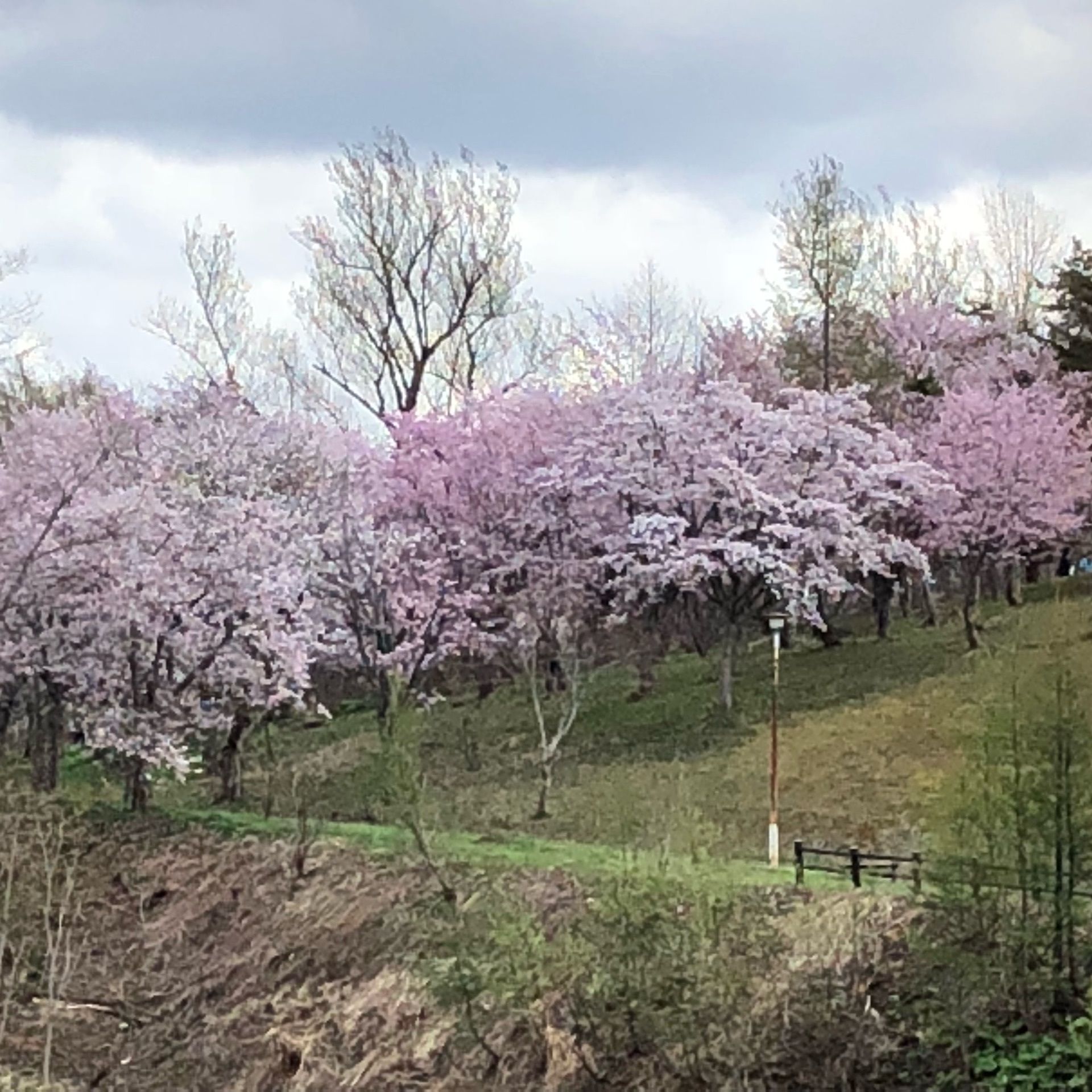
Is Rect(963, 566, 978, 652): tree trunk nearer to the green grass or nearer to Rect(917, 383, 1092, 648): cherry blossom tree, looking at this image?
Rect(917, 383, 1092, 648): cherry blossom tree

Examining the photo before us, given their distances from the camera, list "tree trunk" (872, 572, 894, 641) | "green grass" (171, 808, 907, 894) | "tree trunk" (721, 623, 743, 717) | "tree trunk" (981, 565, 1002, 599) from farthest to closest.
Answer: "tree trunk" (981, 565, 1002, 599) → "tree trunk" (872, 572, 894, 641) → "tree trunk" (721, 623, 743, 717) → "green grass" (171, 808, 907, 894)

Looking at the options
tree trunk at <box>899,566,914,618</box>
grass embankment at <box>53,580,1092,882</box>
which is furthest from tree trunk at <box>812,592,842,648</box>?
tree trunk at <box>899,566,914,618</box>

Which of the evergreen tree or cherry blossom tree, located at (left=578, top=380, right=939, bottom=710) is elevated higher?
the evergreen tree

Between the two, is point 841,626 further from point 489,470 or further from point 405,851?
point 405,851

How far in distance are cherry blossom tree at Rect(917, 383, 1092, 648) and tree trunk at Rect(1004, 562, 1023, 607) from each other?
10.7 ft

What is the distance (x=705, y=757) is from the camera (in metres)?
22.9

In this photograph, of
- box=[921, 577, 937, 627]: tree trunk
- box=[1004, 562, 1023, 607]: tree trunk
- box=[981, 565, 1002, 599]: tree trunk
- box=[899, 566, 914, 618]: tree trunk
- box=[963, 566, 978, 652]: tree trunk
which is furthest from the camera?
box=[981, 565, 1002, 599]: tree trunk

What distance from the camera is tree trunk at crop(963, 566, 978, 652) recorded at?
1058 inches

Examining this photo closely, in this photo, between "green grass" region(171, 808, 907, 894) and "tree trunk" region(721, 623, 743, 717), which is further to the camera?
"tree trunk" region(721, 623, 743, 717)

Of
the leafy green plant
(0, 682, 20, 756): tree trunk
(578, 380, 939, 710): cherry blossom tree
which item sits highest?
(578, 380, 939, 710): cherry blossom tree

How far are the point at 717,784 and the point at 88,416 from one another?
1081 cm

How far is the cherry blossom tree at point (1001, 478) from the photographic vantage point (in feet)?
93.7

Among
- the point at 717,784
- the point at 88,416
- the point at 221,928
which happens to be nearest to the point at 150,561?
the point at 88,416

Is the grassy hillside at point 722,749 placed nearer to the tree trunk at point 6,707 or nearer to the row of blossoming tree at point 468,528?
the row of blossoming tree at point 468,528
